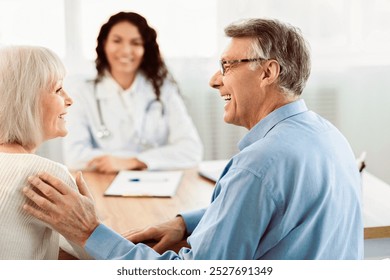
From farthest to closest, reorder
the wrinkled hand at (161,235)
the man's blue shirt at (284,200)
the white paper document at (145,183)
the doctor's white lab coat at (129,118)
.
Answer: the doctor's white lab coat at (129,118), the white paper document at (145,183), the wrinkled hand at (161,235), the man's blue shirt at (284,200)

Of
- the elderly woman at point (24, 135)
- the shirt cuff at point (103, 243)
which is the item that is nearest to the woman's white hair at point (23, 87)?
the elderly woman at point (24, 135)

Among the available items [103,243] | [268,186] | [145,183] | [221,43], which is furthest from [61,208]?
[221,43]

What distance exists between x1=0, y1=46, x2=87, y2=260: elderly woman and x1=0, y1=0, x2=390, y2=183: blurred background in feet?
4.90

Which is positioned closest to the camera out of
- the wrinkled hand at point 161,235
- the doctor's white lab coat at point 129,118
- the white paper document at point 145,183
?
the wrinkled hand at point 161,235

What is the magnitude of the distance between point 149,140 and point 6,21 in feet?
2.73

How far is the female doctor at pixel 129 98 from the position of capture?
2236mm

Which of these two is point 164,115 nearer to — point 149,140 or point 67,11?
point 149,140

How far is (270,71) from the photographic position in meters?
1.17

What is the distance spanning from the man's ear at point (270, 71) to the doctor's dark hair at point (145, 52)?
1.15 metres

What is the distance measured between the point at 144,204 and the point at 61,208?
0.41m

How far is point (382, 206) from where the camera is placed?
5.05 feet

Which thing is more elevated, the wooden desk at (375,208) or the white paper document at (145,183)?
the wooden desk at (375,208)

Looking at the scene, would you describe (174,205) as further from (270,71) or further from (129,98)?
(129,98)

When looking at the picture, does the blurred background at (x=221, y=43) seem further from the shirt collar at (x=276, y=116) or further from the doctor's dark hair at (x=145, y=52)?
the shirt collar at (x=276, y=116)
